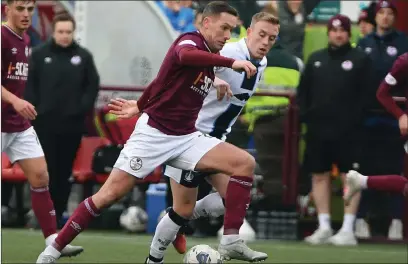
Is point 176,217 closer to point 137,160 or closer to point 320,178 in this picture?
point 137,160

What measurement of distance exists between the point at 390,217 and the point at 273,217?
51.0 inches

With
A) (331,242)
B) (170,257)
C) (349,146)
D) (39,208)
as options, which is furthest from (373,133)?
(39,208)

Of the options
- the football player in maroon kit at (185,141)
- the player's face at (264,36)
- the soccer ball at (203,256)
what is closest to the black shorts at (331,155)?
the player's face at (264,36)

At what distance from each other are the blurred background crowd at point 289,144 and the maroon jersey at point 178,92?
3.89 meters

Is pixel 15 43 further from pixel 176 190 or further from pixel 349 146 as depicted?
pixel 349 146

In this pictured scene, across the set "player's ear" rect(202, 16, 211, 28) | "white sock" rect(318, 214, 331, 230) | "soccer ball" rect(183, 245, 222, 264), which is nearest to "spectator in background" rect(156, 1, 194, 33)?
"white sock" rect(318, 214, 331, 230)

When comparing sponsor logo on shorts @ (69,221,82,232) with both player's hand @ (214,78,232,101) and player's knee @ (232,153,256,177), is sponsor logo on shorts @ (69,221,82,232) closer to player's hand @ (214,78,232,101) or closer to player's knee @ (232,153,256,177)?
player's knee @ (232,153,256,177)

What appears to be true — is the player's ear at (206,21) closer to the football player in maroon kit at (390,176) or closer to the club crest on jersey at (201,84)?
the club crest on jersey at (201,84)

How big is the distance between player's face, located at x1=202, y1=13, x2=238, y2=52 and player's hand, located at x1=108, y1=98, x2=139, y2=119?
0.70 metres

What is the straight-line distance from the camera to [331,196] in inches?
493

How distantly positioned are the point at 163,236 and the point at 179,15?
6009 millimetres

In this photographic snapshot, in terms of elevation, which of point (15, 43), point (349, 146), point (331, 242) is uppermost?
point (15, 43)

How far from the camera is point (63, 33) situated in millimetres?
12180

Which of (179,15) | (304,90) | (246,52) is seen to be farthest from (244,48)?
(179,15)
